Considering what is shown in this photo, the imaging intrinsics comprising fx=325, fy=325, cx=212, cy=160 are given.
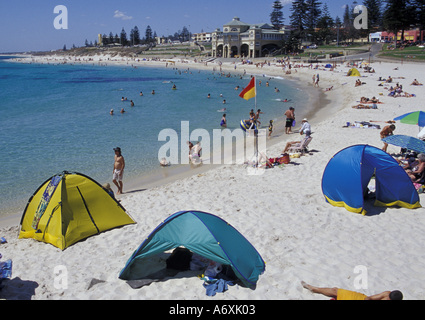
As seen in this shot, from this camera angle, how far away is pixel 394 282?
18.2 feet

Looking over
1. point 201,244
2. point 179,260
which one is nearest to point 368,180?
point 201,244

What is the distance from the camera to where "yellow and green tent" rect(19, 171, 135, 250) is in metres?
7.30

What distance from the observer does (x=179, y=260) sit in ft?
20.0

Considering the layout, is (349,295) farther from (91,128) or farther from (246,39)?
(246,39)

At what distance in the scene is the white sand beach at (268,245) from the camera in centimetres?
553

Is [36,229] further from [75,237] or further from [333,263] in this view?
[333,263]

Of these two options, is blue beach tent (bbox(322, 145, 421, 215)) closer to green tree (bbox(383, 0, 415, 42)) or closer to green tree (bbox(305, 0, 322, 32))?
green tree (bbox(383, 0, 415, 42))

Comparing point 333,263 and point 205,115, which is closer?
point 333,263

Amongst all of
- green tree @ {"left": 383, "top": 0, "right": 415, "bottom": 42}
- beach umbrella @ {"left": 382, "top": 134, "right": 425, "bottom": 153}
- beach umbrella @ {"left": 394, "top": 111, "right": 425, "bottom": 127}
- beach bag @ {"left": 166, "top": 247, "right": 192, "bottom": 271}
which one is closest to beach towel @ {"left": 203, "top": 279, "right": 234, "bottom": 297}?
beach bag @ {"left": 166, "top": 247, "right": 192, "bottom": 271}

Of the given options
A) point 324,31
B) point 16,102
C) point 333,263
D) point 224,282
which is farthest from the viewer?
point 324,31

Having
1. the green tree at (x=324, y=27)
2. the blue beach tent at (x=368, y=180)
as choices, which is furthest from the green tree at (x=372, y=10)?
the blue beach tent at (x=368, y=180)

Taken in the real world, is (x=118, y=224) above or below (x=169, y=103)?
below

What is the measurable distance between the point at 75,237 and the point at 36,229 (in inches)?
42.7

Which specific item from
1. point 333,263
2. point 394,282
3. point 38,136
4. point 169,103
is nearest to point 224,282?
point 333,263
